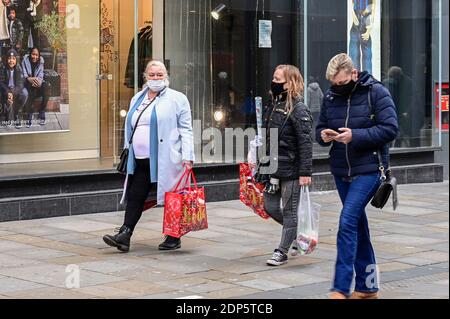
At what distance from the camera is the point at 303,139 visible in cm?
809

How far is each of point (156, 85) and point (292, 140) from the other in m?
1.54

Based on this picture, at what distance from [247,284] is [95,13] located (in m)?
6.18

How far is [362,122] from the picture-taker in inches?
264

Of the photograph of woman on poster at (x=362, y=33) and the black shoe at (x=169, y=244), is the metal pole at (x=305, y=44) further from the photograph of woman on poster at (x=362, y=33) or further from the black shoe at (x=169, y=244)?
the black shoe at (x=169, y=244)

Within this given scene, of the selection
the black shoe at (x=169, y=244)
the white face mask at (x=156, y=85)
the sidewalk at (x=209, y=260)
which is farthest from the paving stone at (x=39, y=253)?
the white face mask at (x=156, y=85)

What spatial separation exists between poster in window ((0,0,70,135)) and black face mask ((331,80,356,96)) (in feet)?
19.3

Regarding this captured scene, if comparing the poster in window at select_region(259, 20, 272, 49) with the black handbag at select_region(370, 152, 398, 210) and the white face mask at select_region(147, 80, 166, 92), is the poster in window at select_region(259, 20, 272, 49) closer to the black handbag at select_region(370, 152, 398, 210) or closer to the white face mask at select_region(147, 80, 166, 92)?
the white face mask at select_region(147, 80, 166, 92)

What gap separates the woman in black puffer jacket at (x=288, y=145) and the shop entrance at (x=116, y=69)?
463cm

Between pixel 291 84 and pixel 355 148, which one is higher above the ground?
pixel 291 84

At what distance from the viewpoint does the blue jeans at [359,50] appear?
48.8 ft

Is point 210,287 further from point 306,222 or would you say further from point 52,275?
point 52,275

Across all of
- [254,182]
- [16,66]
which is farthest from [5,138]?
[254,182]

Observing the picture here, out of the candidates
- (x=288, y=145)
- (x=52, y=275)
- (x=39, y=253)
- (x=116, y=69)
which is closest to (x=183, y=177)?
(x=288, y=145)

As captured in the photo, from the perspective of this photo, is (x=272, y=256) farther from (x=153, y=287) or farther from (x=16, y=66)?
(x=16, y=66)
